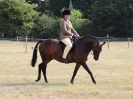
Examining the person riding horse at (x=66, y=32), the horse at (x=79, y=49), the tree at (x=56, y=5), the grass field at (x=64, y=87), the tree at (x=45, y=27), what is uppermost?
the person riding horse at (x=66, y=32)

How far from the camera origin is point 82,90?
1284 cm

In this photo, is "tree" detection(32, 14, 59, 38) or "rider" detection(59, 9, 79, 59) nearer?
"rider" detection(59, 9, 79, 59)

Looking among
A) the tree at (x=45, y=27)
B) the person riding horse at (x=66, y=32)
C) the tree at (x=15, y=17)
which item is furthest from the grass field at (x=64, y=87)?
the tree at (x=45, y=27)

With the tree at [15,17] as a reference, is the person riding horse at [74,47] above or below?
above

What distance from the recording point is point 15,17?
6812 cm

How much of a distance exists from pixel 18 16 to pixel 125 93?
186ft

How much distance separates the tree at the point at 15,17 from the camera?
6825 cm

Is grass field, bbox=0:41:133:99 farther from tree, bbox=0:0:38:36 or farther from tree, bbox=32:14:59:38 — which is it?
tree, bbox=32:14:59:38

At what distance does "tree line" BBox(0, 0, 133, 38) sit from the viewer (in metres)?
68.6

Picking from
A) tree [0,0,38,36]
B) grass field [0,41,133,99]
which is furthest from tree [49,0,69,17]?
grass field [0,41,133,99]

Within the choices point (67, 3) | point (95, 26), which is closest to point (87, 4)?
point (67, 3)

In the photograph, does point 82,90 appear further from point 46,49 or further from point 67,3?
point 67,3

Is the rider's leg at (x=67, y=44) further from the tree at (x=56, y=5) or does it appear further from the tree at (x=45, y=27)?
the tree at (x=56, y=5)

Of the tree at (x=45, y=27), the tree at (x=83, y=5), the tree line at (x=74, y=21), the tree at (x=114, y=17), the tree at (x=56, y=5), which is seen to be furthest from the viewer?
the tree at (x=56, y=5)
